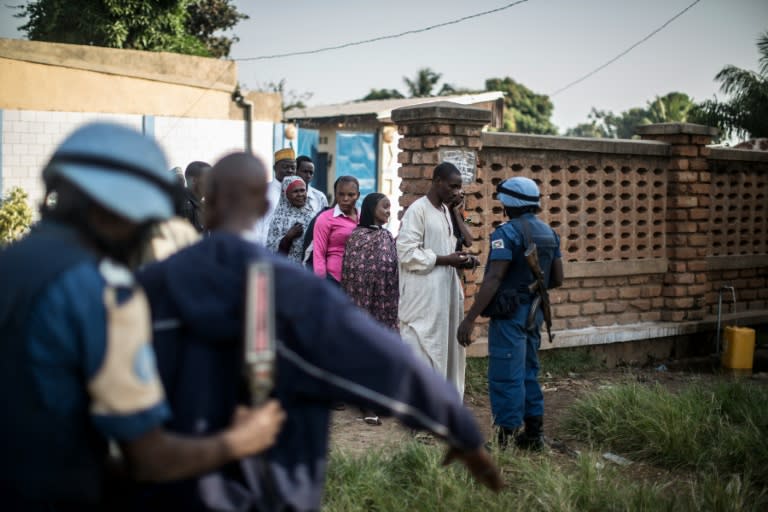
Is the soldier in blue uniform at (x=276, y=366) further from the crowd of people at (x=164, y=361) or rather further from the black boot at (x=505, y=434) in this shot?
the black boot at (x=505, y=434)

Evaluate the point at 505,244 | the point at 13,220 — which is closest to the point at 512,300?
the point at 505,244

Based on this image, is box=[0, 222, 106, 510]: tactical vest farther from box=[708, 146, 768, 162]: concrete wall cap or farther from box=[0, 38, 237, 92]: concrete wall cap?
box=[0, 38, 237, 92]: concrete wall cap

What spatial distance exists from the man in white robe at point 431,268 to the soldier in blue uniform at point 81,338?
159 inches

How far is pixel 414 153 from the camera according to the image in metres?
6.90

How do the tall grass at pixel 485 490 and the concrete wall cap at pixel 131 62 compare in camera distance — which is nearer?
the tall grass at pixel 485 490

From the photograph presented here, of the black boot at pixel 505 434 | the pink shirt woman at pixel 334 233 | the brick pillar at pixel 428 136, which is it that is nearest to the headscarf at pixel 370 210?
the pink shirt woman at pixel 334 233

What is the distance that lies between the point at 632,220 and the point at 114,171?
7498 mm

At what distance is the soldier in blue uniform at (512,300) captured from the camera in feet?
16.8

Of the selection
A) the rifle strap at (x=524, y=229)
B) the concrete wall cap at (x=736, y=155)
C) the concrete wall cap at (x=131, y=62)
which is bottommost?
the rifle strap at (x=524, y=229)

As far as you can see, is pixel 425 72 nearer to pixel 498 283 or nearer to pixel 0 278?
pixel 498 283

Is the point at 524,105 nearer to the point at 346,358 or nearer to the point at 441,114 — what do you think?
the point at 441,114

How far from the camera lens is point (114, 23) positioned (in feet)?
65.5

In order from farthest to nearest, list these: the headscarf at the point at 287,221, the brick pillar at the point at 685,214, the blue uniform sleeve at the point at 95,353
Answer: the brick pillar at the point at 685,214
the headscarf at the point at 287,221
the blue uniform sleeve at the point at 95,353

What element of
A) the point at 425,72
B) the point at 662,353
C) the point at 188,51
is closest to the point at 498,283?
the point at 662,353
